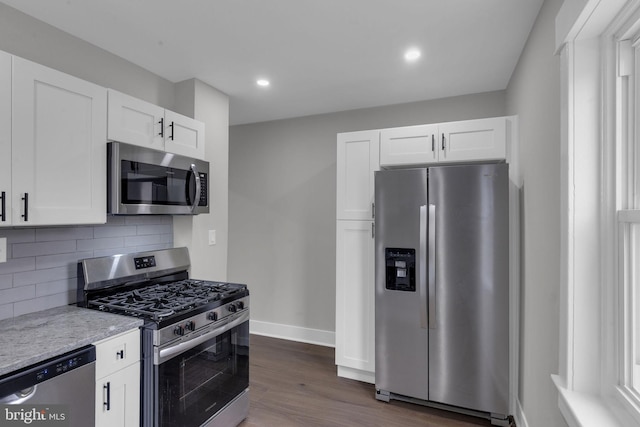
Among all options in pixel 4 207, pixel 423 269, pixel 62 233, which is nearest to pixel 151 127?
pixel 62 233

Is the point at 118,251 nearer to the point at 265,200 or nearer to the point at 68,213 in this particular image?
the point at 68,213

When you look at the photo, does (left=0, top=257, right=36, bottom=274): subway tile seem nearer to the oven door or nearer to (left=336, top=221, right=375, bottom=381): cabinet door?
the oven door

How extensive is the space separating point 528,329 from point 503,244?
21.9 inches

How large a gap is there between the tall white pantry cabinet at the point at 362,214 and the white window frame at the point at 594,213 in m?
1.30

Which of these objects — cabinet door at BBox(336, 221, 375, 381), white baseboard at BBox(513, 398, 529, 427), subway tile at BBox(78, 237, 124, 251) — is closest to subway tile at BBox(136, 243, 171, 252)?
subway tile at BBox(78, 237, 124, 251)

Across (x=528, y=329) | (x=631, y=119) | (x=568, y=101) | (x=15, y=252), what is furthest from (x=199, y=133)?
(x=528, y=329)

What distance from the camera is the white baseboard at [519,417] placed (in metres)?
2.07

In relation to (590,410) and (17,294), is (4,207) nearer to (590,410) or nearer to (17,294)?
(17,294)

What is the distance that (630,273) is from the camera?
1.12 m

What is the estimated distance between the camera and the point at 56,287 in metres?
1.93

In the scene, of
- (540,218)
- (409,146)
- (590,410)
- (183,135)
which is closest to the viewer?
(590,410)

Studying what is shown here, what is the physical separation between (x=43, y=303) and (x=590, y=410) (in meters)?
2.65

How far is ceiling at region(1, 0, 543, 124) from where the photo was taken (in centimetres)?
182

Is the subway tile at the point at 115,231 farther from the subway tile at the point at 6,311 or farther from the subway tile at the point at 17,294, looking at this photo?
the subway tile at the point at 6,311
